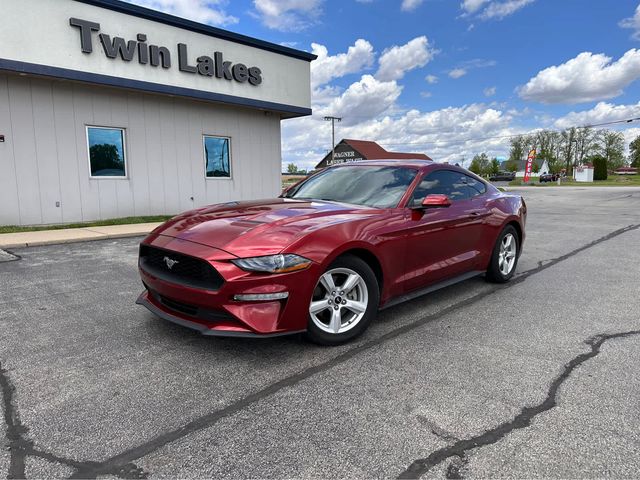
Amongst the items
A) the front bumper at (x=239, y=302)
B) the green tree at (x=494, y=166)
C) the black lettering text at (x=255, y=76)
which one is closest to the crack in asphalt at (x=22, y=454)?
the front bumper at (x=239, y=302)

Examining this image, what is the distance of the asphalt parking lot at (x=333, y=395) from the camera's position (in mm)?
2199

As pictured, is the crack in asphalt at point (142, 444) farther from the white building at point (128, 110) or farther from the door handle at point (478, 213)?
the white building at point (128, 110)

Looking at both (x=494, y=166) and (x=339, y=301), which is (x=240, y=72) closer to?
(x=339, y=301)

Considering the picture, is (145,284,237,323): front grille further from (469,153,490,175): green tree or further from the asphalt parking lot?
(469,153,490,175): green tree

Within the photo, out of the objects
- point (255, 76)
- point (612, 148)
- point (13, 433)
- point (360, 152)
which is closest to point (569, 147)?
point (612, 148)

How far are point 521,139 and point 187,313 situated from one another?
110017mm

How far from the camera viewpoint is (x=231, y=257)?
3.13 metres

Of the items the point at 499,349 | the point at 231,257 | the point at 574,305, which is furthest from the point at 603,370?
the point at 231,257

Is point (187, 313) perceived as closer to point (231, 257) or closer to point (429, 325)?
point (231, 257)

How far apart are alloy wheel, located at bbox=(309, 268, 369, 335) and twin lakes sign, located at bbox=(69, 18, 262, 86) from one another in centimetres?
997

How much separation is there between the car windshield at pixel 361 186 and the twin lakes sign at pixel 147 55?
26.8 ft

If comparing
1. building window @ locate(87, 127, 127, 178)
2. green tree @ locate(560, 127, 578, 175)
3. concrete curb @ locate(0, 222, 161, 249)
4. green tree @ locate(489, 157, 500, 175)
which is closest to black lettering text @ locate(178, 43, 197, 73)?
building window @ locate(87, 127, 127, 178)

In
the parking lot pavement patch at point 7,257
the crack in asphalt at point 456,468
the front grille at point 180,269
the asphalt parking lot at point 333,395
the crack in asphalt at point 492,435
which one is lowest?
the crack in asphalt at point 456,468

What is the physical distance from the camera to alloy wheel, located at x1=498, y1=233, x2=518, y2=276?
562cm
